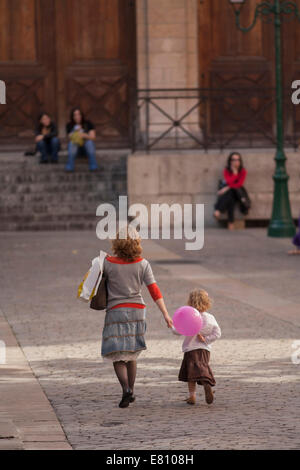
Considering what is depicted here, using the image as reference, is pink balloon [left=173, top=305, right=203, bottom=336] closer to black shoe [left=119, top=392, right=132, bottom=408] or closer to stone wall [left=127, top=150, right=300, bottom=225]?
black shoe [left=119, top=392, right=132, bottom=408]

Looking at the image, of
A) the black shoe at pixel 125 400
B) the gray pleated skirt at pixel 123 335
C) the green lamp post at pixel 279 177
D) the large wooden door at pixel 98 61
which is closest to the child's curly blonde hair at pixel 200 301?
the gray pleated skirt at pixel 123 335

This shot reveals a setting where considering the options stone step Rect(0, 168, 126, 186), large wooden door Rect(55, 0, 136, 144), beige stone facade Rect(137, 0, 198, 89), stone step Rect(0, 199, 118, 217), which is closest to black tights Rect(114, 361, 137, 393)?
stone step Rect(0, 199, 118, 217)

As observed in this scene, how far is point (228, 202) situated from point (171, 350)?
11.4 metres

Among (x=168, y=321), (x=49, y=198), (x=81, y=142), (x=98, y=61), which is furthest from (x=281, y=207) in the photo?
(x=168, y=321)

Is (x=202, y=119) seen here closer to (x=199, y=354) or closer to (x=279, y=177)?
(x=279, y=177)

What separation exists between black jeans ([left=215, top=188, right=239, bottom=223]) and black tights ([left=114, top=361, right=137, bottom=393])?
13.4 meters

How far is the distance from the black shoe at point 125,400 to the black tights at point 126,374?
32 millimetres

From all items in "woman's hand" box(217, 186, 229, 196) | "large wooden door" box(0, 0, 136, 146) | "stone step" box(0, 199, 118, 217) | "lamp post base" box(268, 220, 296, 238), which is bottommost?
"lamp post base" box(268, 220, 296, 238)

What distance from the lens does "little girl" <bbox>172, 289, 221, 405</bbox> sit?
8.89 m

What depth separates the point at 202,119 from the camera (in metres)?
26.7

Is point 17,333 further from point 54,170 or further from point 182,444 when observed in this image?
point 54,170

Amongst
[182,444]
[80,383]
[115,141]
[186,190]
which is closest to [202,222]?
[186,190]

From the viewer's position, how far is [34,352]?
11.0 m

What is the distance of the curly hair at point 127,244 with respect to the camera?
9000mm
